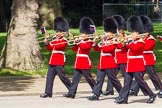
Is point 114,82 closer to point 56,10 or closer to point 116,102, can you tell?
point 116,102

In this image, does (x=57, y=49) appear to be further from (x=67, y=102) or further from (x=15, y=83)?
(x=15, y=83)

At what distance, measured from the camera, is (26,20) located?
19.8 meters

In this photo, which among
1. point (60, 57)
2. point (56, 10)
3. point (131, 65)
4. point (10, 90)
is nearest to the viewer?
point (131, 65)

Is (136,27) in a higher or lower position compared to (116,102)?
higher

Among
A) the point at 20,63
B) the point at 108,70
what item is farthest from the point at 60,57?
the point at 20,63

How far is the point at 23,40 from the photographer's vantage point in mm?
19703

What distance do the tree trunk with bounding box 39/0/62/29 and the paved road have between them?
22893 millimetres

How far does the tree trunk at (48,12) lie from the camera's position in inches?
1488

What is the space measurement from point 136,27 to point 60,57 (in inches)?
76.8

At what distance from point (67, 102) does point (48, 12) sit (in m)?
24.7

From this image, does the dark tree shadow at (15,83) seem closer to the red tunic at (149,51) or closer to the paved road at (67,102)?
the paved road at (67,102)

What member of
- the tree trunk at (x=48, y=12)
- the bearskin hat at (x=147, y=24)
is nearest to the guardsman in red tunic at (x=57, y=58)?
the bearskin hat at (x=147, y=24)

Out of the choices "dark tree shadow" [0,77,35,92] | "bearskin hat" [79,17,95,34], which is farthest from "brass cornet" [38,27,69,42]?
"dark tree shadow" [0,77,35,92]

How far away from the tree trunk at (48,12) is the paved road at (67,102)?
2289cm
